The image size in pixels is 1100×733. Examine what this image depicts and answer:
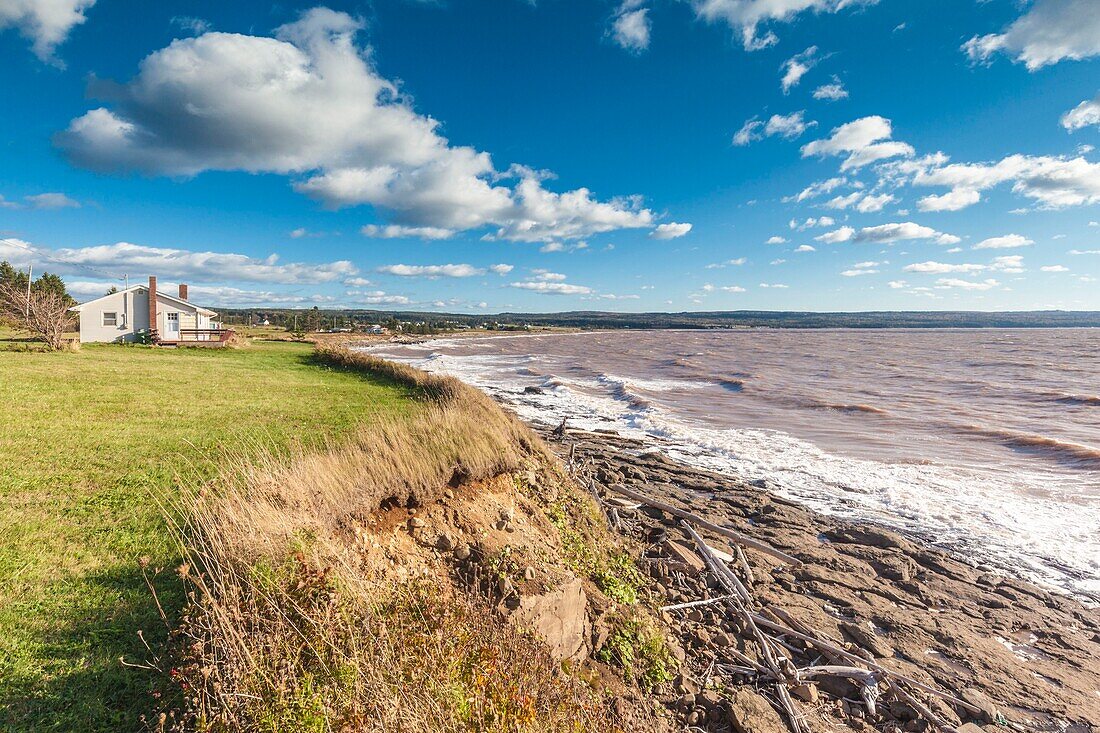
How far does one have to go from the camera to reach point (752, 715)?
4.34 meters

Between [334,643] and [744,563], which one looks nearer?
[334,643]

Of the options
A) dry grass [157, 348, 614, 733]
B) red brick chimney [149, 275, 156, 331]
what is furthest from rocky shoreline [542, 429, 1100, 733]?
red brick chimney [149, 275, 156, 331]

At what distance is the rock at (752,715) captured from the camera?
4223 millimetres

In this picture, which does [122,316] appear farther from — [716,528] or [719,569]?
[719,569]

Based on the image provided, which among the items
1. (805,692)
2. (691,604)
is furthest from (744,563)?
(805,692)

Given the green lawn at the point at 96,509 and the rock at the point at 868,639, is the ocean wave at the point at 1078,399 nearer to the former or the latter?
the rock at the point at 868,639

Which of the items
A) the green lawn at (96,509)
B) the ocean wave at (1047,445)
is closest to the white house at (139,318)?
the green lawn at (96,509)

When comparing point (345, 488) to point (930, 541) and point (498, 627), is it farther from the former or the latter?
point (930, 541)

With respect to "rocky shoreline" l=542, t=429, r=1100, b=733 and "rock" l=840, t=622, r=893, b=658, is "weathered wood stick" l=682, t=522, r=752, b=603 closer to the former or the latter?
"rocky shoreline" l=542, t=429, r=1100, b=733

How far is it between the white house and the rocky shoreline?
4118 centimetres

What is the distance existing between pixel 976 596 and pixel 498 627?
284 inches

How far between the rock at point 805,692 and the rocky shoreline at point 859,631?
17 mm

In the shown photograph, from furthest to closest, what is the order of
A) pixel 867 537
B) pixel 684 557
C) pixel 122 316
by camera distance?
pixel 122 316, pixel 867 537, pixel 684 557

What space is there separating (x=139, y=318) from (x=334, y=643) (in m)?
46.8
